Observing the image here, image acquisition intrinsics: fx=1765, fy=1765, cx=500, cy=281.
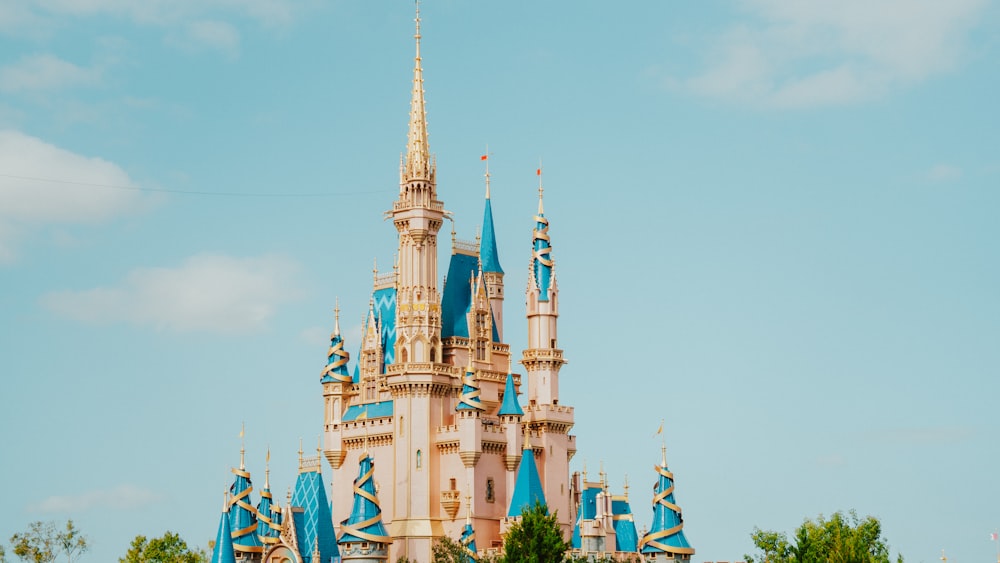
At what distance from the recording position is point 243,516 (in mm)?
96625

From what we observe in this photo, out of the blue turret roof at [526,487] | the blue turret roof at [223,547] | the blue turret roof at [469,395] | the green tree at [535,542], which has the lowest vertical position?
the green tree at [535,542]

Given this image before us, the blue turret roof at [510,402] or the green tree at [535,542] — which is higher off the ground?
the blue turret roof at [510,402]

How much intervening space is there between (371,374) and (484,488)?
10064 millimetres

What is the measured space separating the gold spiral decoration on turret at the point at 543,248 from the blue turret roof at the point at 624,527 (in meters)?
14.5

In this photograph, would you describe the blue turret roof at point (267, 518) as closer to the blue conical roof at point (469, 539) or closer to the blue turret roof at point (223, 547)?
the blue turret roof at point (223, 547)

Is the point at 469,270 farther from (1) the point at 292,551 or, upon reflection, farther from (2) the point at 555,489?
(1) the point at 292,551

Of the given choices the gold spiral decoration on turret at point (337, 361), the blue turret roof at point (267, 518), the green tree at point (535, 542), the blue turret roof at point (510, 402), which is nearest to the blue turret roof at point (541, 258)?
the blue turret roof at point (510, 402)

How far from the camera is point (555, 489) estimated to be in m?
99.9

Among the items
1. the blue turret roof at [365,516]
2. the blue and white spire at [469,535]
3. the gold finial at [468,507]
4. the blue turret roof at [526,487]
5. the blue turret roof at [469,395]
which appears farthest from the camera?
the blue turret roof at [469,395]

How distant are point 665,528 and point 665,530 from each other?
0.20 meters

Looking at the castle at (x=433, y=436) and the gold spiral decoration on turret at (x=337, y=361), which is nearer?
the castle at (x=433, y=436)

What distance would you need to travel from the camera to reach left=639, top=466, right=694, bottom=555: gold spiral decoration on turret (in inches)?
3666

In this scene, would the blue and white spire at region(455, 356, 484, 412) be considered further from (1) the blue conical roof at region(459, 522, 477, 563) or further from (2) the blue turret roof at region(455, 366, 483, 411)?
(1) the blue conical roof at region(459, 522, 477, 563)

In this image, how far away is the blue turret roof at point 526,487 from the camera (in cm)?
9481
